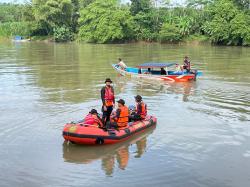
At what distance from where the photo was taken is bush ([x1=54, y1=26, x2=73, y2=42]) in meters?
77.2

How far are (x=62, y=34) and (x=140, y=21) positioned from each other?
1537cm

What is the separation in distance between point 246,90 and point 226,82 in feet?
9.59

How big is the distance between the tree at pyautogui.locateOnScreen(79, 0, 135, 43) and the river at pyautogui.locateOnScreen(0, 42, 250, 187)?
46.7 meters

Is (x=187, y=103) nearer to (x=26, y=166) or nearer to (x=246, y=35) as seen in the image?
(x=26, y=166)

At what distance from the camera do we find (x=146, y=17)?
72375 millimetres

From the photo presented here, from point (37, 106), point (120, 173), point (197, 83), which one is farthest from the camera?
point (197, 83)

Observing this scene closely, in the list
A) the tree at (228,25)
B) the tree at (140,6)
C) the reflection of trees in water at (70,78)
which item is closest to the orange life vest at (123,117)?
the reflection of trees in water at (70,78)

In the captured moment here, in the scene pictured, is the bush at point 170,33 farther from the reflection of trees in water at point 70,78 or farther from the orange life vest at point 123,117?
the orange life vest at point 123,117

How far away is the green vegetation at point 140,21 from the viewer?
61.2 m

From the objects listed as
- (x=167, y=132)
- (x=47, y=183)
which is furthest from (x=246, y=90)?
(x=47, y=183)

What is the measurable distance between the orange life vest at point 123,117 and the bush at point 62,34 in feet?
217

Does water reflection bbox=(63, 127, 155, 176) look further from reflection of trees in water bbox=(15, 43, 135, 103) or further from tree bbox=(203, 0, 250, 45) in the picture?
tree bbox=(203, 0, 250, 45)

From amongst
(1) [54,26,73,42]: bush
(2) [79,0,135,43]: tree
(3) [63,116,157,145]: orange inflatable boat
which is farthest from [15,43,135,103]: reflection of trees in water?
(1) [54,26,73,42]: bush

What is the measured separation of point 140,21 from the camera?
237 ft
